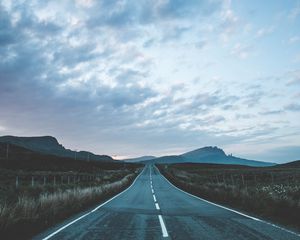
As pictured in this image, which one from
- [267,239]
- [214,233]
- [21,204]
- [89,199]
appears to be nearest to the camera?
[267,239]

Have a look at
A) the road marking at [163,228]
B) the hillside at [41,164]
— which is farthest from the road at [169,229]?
the hillside at [41,164]

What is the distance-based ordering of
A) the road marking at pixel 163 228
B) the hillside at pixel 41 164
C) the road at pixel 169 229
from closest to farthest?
the road at pixel 169 229 → the road marking at pixel 163 228 → the hillside at pixel 41 164

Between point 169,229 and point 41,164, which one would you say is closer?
point 169,229

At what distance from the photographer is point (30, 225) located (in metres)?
10.9

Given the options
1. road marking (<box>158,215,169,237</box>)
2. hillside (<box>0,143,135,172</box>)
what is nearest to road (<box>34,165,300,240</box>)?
road marking (<box>158,215,169,237</box>)

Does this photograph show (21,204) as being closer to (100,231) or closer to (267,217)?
(100,231)

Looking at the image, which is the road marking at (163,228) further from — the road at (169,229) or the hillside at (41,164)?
the hillside at (41,164)

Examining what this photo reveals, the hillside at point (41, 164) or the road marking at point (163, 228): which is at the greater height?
the hillside at point (41, 164)

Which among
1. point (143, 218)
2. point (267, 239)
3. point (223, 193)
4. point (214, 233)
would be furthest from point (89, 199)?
point (267, 239)

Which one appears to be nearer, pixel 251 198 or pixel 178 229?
pixel 178 229

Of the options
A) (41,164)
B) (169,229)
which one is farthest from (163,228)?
(41,164)

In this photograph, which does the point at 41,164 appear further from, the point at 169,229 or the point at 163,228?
the point at 169,229

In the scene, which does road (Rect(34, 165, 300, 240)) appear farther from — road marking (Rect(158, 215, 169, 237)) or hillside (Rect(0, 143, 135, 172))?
hillside (Rect(0, 143, 135, 172))

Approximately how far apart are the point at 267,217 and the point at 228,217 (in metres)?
1.50
